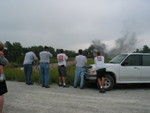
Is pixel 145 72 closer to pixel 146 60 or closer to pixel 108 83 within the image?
pixel 146 60

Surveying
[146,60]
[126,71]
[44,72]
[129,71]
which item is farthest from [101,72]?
[44,72]

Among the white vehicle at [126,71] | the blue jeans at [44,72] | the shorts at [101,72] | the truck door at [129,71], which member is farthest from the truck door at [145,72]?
the blue jeans at [44,72]

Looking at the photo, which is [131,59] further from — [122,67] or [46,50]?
[46,50]

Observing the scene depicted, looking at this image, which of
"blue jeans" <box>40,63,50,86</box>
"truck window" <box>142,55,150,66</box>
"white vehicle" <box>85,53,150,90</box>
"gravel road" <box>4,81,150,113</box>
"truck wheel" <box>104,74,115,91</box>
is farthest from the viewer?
"truck window" <box>142,55,150,66</box>

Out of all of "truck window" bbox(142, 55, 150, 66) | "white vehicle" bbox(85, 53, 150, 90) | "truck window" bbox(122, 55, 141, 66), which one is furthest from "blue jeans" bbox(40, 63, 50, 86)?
"truck window" bbox(142, 55, 150, 66)

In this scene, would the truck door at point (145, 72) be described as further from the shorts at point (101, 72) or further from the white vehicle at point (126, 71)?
the shorts at point (101, 72)

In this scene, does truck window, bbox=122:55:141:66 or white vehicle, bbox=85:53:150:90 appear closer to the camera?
white vehicle, bbox=85:53:150:90

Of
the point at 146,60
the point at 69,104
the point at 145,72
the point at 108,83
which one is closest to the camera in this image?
the point at 69,104

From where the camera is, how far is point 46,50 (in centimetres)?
1053

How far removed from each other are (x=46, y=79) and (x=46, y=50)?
138 cm

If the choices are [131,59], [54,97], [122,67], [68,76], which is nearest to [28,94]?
[54,97]

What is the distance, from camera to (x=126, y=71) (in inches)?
398

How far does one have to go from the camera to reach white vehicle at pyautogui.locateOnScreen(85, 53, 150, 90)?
1002cm

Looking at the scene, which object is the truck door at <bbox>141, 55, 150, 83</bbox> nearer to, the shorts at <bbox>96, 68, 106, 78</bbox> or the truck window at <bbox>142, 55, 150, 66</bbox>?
the truck window at <bbox>142, 55, 150, 66</bbox>
